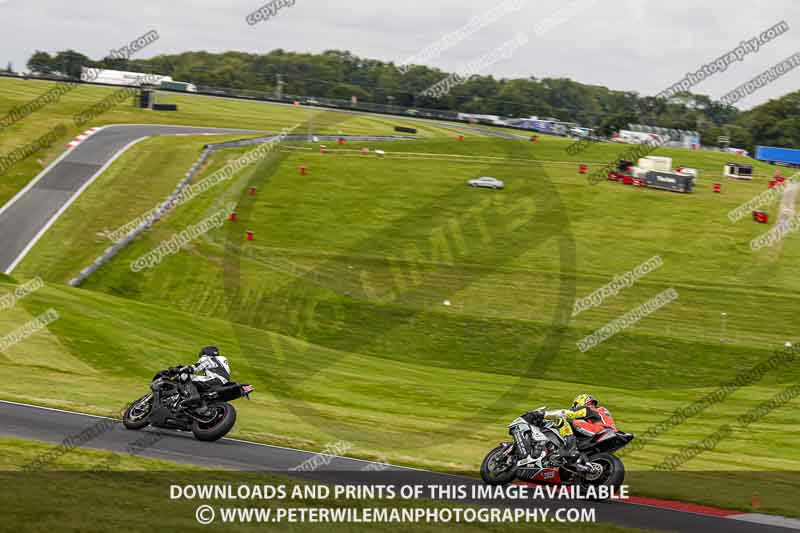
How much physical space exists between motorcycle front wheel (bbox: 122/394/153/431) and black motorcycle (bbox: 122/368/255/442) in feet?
0.20

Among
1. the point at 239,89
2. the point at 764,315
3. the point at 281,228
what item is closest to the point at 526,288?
the point at 764,315

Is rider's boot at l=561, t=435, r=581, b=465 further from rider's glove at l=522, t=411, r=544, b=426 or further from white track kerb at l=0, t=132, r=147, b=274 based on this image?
white track kerb at l=0, t=132, r=147, b=274

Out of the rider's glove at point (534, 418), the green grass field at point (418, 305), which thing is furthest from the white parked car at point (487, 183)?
the rider's glove at point (534, 418)

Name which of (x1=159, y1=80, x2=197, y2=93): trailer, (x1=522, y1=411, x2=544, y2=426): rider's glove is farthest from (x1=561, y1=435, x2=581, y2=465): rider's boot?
(x1=159, y1=80, x2=197, y2=93): trailer

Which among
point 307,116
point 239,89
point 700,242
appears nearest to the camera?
point 700,242

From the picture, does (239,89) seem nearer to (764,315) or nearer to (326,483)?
(764,315)

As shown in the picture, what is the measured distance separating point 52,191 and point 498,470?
4535 cm

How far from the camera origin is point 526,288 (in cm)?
4653

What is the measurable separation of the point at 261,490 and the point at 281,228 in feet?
128

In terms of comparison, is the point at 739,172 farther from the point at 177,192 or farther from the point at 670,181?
the point at 177,192

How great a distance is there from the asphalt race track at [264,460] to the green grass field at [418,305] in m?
1.21

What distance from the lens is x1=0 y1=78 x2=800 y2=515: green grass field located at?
2588 cm

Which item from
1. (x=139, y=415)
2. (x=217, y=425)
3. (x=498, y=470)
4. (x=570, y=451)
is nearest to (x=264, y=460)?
(x=217, y=425)

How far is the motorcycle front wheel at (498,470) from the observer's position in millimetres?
16484
